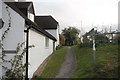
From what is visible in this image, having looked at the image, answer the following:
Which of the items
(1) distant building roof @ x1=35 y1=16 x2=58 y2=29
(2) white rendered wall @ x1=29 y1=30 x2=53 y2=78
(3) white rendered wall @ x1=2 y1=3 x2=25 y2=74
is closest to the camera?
(3) white rendered wall @ x1=2 y1=3 x2=25 y2=74

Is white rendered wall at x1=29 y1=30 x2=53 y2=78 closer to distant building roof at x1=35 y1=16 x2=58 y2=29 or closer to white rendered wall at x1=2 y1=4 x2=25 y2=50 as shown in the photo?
white rendered wall at x1=2 y1=4 x2=25 y2=50

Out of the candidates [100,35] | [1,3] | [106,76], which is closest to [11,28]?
[1,3]

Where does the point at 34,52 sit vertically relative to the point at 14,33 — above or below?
below

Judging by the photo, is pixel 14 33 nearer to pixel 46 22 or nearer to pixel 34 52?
pixel 34 52

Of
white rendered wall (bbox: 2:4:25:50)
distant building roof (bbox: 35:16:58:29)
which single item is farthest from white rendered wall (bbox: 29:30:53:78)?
distant building roof (bbox: 35:16:58:29)

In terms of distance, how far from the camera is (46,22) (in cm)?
4628

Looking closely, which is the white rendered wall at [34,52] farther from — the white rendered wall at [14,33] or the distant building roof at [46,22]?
the distant building roof at [46,22]

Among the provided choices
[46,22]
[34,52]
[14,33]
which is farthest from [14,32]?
[46,22]

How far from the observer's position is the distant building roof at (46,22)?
45016 millimetres

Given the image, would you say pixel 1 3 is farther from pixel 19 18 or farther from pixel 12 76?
pixel 12 76

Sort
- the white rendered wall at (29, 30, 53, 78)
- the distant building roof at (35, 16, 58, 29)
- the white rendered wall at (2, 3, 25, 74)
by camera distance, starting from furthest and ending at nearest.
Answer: the distant building roof at (35, 16, 58, 29) → the white rendered wall at (29, 30, 53, 78) → the white rendered wall at (2, 3, 25, 74)

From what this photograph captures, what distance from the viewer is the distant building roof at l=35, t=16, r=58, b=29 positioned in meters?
45.0

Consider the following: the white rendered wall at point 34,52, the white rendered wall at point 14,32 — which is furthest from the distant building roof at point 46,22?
the white rendered wall at point 14,32

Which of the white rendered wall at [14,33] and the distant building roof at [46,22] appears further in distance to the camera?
the distant building roof at [46,22]
